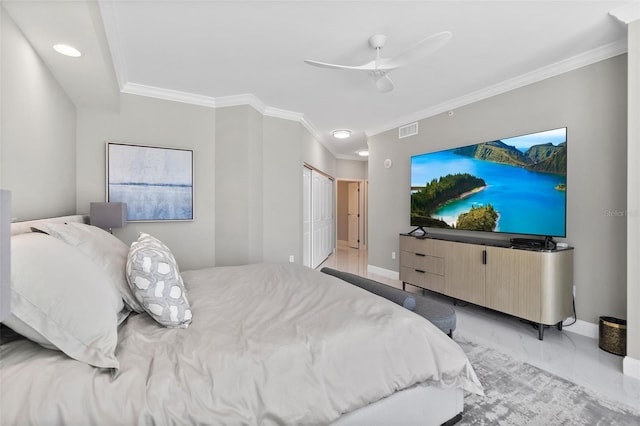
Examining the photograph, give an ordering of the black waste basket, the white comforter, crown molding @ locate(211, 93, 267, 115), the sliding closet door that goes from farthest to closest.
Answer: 1. the sliding closet door
2. crown molding @ locate(211, 93, 267, 115)
3. the black waste basket
4. the white comforter

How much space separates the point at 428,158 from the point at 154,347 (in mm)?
3754

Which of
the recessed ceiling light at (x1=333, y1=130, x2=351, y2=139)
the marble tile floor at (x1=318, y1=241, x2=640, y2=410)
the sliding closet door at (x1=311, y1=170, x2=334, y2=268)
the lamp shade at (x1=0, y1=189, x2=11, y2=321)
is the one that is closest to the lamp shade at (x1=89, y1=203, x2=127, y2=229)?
the lamp shade at (x1=0, y1=189, x2=11, y2=321)

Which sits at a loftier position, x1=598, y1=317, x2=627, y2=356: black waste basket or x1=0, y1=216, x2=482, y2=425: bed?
x1=0, y1=216, x2=482, y2=425: bed

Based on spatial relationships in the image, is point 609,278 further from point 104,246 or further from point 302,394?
point 104,246

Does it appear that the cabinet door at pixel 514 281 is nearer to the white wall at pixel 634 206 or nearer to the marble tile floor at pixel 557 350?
the marble tile floor at pixel 557 350

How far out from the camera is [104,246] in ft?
4.99

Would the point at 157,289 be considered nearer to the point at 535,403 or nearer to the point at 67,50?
the point at 67,50

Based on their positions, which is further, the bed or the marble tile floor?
the marble tile floor

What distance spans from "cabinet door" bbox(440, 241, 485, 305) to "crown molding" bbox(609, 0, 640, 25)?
6.73 ft

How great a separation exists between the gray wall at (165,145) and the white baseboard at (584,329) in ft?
13.0

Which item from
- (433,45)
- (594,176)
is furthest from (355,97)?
(594,176)

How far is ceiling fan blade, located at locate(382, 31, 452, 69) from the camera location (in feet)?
6.15

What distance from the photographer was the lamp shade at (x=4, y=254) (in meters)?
0.56

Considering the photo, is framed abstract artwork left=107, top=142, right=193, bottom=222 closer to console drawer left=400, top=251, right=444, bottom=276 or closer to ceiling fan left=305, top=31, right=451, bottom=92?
ceiling fan left=305, top=31, right=451, bottom=92
